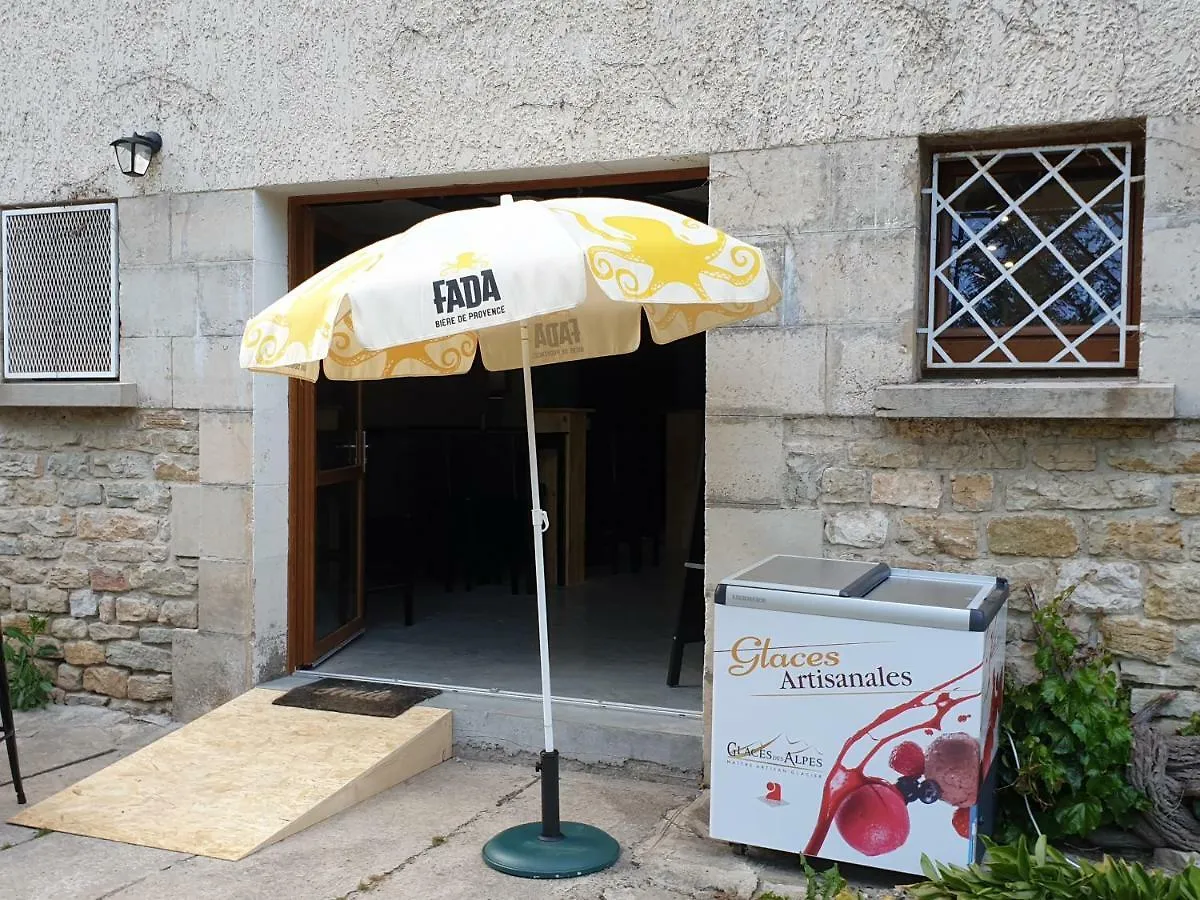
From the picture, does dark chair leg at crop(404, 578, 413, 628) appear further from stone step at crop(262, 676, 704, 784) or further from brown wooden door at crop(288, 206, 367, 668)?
stone step at crop(262, 676, 704, 784)

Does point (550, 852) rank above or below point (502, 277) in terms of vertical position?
below

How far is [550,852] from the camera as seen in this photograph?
3.51 metres

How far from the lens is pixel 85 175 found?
5312mm

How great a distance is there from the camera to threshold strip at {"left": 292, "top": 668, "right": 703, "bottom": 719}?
455cm

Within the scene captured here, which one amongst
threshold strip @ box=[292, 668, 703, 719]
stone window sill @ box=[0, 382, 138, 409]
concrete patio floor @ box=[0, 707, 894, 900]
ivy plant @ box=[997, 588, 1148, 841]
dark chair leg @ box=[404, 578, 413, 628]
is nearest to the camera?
concrete patio floor @ box=[0, 707, 894, 900]

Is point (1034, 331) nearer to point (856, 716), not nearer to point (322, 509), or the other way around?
point (856, 716)

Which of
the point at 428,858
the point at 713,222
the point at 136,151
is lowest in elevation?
the point at 428,858

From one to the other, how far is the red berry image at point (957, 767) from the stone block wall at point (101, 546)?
3.45 meters

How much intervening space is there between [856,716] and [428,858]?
1.44 m

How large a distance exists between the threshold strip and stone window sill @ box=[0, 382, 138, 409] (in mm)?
1527

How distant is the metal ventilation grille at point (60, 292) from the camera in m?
5.37

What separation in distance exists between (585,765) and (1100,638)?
198 centimetres

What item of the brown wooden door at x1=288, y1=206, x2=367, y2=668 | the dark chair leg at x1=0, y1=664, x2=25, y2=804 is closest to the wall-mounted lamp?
the brown wooden door at x1=288, y1=206, x2=367, y2=668

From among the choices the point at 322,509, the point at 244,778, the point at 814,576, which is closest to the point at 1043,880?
the point at 814,576
